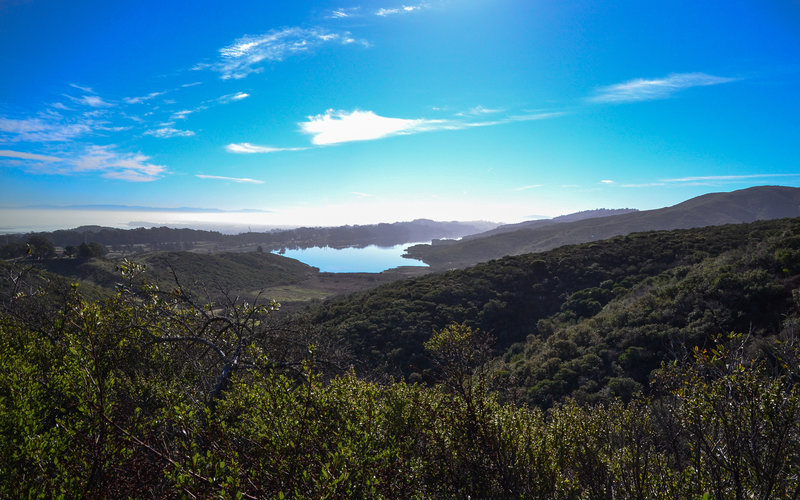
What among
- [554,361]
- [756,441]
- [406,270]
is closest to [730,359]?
[756,441]

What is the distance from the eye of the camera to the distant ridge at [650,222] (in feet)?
376

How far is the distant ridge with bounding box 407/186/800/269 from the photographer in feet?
376

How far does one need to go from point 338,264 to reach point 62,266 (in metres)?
78.6

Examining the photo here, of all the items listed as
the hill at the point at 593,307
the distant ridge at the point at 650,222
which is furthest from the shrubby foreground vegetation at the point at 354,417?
the distant ridge at the point at 650,222

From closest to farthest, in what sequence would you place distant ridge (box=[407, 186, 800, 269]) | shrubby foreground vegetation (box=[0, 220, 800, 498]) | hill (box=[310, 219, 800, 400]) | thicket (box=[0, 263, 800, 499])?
thicket (box=[0, 263, 800, 499]), shrubby foreground vegetation (box=[0, 220, 800, 498]), hill (box=[310, 219, 800, 400]), distant ridge (box=[407, 186, 800, 269])

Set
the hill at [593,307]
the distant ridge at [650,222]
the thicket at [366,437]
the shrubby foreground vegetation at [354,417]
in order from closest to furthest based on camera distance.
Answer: the thicket at [366,437] < the shrubby foreground vegetation at [354,417] < the hill at [593,307] < the distant ridge at [650,222]

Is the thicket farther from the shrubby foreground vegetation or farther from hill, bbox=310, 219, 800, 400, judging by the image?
hill, bbox=310, 219, 800, 400

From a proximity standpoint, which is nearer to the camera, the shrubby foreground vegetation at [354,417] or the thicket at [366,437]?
the thicket at [366,437]

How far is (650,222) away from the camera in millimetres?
120500

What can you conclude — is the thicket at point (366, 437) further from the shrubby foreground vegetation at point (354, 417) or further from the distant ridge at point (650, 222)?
the distant ridge at point (650, 222)

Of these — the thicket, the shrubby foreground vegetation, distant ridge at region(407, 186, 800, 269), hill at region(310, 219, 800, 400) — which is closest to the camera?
the thicket

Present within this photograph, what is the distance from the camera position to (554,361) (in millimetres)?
16812

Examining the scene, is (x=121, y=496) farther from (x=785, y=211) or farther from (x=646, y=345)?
(x=785, y=211)

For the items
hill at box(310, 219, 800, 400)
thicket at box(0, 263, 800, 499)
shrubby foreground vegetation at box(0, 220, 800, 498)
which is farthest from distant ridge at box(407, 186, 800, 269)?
thicket at box(0, 263, 800, 499)
